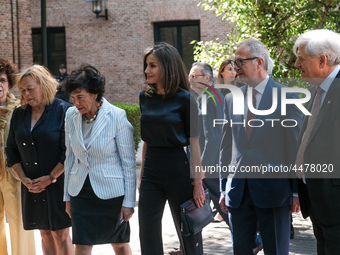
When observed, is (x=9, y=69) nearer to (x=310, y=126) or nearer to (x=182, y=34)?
(x=310, y=126)

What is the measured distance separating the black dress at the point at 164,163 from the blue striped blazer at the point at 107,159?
0.47ft

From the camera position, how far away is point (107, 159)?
5430mm

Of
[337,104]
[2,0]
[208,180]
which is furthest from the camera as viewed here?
[2,0]

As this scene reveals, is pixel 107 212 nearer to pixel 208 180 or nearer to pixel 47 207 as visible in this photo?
pixel 47 207

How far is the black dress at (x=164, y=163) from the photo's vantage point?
527cm

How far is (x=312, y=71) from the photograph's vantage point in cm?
460

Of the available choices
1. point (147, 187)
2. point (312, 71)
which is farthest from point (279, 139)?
point (147, 187)

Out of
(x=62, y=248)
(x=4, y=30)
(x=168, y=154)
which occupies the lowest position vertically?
(x=62, y=248)

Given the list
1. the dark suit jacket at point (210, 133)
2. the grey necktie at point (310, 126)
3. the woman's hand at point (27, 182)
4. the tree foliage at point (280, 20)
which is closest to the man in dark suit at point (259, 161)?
the grey necktie at point (310, 126)

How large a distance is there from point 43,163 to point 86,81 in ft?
3.34

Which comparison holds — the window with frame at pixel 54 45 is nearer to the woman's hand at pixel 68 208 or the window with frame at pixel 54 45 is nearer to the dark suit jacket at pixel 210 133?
the dark suit jacket at pixel 210 133

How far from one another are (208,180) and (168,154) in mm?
2512

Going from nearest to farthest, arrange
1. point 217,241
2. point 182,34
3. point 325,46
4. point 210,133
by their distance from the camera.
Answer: point 325,46 → point 210,133 → point 217,241 → point 182,34

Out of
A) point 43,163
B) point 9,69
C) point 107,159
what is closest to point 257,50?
point 107,159
